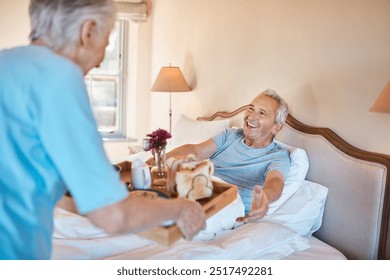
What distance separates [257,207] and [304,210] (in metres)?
0.37

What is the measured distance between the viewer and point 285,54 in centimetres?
184

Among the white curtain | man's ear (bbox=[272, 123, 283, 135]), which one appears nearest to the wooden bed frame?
man's ear (bbox=[272, 123, 283, 135])

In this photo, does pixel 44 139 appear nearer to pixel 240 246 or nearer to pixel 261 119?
pixel 240 246

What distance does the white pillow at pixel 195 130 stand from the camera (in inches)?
83.4

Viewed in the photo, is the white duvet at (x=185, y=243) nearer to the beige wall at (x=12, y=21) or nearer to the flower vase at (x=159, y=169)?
the flower vase at (x=159, y=169)

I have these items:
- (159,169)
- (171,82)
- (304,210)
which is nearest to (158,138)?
(159,169)

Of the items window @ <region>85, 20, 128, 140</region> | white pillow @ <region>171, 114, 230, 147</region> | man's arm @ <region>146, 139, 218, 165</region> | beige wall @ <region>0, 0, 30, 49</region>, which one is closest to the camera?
man's arm @ <region>146, 139, 218, 165</region>

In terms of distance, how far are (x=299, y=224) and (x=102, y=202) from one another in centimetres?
102

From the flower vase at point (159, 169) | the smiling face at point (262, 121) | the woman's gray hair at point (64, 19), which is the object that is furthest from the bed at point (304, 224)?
the woman's gray hair at point (64, 19)

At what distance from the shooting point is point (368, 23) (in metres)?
1.37

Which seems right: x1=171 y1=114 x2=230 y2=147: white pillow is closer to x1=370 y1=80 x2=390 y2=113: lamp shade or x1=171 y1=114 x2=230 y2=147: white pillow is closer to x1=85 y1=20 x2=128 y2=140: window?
x1=370 y1=80 x2=390 y2=113: lamp shade

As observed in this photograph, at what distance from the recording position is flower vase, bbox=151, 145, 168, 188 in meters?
1.35

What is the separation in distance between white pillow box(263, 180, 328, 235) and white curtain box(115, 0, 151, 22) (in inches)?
103

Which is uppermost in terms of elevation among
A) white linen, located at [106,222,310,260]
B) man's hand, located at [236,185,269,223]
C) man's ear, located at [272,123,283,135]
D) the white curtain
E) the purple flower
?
the white curtain
